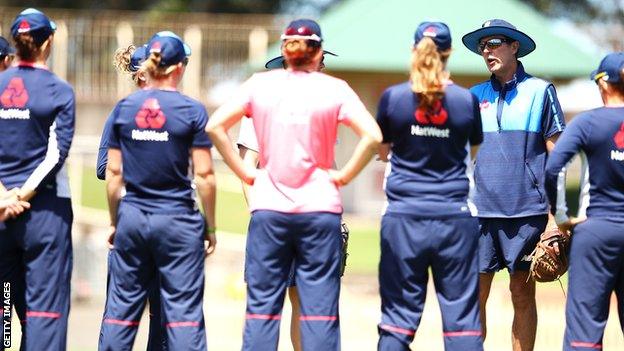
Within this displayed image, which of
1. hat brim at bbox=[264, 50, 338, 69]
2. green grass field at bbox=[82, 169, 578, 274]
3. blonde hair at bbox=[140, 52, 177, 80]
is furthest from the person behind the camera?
green grass field at bbox=[82, 169, 578, 274]

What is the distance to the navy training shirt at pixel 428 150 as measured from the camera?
791 centimetres

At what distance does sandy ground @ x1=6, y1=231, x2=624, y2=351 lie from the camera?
1277 centimetres

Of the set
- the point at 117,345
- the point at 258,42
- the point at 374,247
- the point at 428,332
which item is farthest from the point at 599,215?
the point at 258,42

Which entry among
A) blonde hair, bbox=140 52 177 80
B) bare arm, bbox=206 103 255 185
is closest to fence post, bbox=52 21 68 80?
blonde hair, bbox=140 52 177 80

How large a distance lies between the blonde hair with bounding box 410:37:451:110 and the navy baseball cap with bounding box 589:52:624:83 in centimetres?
100

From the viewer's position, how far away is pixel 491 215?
9.50m

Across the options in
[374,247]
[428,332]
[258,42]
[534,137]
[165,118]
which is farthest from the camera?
[258,42]

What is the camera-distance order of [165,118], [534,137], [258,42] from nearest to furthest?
[165,118] < [534,137] < [258,42]

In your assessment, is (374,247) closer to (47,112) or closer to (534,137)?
(534,137)

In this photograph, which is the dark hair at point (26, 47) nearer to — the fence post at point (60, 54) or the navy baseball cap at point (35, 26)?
the navy baseball cap at point (35, 26)

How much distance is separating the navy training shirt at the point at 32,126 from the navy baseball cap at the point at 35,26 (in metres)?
0.23

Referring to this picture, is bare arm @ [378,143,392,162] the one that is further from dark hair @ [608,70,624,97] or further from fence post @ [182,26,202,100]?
fence post @ [182,26,202,100]

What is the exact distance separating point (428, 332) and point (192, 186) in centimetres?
639

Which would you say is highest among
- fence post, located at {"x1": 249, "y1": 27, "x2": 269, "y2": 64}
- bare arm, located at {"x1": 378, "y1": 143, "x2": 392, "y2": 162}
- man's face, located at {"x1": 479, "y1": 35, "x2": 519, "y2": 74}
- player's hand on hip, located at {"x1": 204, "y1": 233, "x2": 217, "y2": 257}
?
fence post, located at {"x1": 249, "y1": 27, "x2": 269, "y2": 64}
